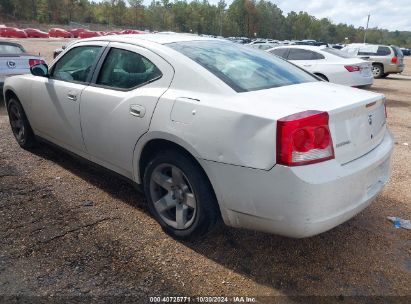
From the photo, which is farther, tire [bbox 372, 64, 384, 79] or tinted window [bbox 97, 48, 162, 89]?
tire [bbox 372, 64, 384, 79]

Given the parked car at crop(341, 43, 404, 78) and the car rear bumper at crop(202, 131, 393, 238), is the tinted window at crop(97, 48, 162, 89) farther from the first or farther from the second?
the parked car at crop(341, 43, 404, 78)

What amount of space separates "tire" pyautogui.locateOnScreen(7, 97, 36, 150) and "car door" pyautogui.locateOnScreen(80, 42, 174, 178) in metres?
1.61

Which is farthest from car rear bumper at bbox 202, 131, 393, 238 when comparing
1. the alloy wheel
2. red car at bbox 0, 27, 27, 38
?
red car at bbox 0, 27, 27, 38

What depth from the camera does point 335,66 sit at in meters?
Answer: 10.7

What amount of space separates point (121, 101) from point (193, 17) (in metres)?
119

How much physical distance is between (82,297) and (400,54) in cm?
1928

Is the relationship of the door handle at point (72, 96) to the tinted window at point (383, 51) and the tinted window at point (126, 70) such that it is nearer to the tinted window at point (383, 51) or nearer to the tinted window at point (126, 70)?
the tinted window at point (126, 70)

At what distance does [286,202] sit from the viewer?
2.37 m

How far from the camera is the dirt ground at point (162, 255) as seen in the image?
2.54 m

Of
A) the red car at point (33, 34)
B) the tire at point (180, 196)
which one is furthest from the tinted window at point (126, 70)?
the red car at point (33, 34)

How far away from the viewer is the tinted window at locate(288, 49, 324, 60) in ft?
37.1

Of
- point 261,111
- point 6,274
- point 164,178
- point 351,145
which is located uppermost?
point 261,111

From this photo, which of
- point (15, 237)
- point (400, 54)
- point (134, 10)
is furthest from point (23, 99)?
point (134, 10)

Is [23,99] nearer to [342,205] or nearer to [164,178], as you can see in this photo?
[164,178]
